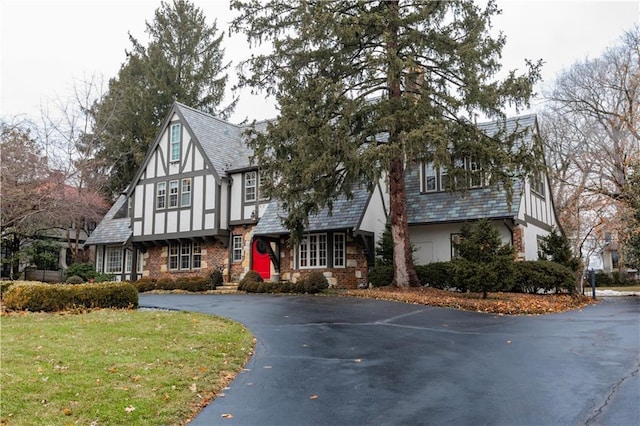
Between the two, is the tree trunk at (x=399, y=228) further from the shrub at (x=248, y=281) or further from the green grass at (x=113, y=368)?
the green grass at (x=113, y=368)

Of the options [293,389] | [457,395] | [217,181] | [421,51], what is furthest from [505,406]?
[217,181]

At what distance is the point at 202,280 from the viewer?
23297mm

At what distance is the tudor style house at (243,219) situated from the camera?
68.7 ft

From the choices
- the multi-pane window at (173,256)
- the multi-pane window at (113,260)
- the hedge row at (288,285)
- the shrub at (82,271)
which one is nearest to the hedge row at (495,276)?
the hedge row at (288,285)

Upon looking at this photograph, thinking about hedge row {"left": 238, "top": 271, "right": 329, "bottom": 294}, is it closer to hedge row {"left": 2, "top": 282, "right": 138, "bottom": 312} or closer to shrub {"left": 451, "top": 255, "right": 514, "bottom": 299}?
shrub {"left": 451, "top": 255, "right": 514, "bottom": 299}

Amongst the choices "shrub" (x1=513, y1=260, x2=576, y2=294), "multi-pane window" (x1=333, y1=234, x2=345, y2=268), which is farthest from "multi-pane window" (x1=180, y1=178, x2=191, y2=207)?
"shrub" (x1=513, y1=260, x2=576, y2=294)

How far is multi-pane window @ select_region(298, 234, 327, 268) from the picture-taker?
22703 mm

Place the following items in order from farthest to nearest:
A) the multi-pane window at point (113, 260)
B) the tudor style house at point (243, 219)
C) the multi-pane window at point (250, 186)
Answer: the multi-pane window at point (113, 260)
the multi-pane window at point (250, 186)
the tudor style house at point (243, 219)

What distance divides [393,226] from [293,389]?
12.4 m

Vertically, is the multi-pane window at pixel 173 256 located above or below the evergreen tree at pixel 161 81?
below

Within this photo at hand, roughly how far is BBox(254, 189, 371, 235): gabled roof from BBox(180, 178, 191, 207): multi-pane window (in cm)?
517

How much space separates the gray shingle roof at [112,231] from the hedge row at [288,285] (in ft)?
34.8

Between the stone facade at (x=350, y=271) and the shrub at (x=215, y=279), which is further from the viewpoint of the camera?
the shrub at (x=215, y=279)

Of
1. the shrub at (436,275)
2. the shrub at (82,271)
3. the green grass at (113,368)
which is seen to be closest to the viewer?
the green grass at (113,368)
